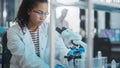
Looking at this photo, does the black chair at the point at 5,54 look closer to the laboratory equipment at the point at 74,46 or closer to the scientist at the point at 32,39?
the scientist at the point at 32,39

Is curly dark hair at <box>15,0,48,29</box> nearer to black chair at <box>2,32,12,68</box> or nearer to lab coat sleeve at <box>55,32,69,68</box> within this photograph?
black chair at <box>2,32,12,68</box>

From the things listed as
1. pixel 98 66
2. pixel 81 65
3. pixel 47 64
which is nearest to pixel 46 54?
pixel 47 64

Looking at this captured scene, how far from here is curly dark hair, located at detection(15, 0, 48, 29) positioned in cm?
252

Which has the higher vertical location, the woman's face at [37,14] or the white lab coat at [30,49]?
the woman's face at [37,14]

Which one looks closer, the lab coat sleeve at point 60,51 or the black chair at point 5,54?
the lab coat sleeve at point 60,51

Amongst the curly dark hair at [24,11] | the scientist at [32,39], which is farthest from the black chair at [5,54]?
the curly dark hair at [24,11]

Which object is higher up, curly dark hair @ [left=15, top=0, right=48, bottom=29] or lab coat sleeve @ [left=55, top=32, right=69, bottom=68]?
curly dark hair @ [left=15, top=0, right=48, bottom=29]

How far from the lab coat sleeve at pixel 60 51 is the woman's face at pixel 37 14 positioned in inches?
8.1

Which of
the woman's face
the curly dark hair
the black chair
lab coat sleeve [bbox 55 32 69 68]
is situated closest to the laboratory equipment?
lab coat sleeve [bbox 55 32 69 68]

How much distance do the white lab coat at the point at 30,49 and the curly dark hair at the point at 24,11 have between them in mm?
57

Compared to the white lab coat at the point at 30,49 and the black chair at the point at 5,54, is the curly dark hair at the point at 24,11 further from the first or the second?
the black chair at the point at 5,54

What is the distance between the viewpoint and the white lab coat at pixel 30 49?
2.46 m

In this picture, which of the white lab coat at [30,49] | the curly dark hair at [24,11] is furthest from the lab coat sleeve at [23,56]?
the curly dark hair at [24,11]

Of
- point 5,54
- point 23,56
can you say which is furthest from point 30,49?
point 5,54
